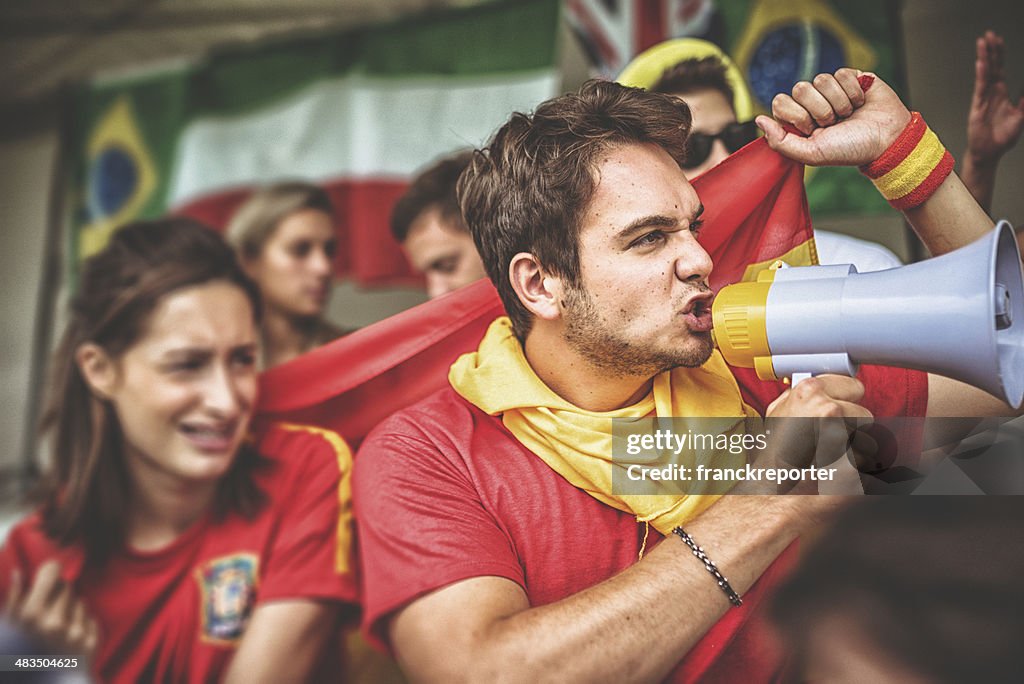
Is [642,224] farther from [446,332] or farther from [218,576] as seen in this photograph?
[218,576]

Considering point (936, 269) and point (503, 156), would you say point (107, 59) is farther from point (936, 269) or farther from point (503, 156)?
point (936, 269)

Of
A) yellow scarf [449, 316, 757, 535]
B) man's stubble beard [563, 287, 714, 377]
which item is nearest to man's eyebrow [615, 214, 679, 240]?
man's stubble beard [563, 287, 714, 377]

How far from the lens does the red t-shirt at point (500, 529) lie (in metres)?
1.40

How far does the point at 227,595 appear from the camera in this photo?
5.64 feet

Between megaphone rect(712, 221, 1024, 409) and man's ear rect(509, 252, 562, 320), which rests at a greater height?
man's ear rect(509, 252, 562, 320)

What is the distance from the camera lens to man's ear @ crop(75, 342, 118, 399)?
6.04 ft

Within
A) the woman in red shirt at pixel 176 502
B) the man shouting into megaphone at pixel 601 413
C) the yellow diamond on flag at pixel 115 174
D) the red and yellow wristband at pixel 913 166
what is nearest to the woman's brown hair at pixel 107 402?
the woman in red shirt at pixel 176 502

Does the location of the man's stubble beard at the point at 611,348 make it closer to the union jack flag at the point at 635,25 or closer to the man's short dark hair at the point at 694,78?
the man's short dark hair at the point at 694,78

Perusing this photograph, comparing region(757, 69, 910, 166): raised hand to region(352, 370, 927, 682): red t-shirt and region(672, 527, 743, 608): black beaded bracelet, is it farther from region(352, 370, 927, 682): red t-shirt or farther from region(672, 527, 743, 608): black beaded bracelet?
region(672, 527, 743, 608): black beaded bracelet

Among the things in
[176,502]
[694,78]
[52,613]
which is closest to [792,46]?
[694,78]

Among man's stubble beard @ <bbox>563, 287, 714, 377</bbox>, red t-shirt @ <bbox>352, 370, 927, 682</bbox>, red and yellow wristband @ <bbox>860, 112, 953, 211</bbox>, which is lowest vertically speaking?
red t-shirt @ <bbox>352, 370, 927, 682</bbox>

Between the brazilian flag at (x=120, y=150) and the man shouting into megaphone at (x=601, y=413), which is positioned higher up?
the brazilian flag at (x=120, y=150)

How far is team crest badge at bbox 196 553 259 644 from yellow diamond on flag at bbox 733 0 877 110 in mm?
1274

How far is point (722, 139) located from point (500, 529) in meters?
0.75
